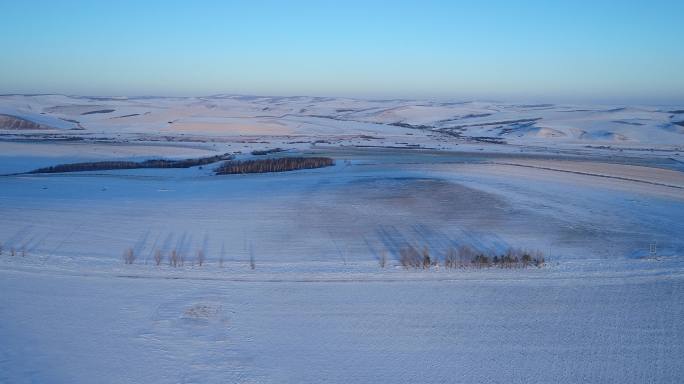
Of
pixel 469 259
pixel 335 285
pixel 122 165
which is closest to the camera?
pixel 335 285

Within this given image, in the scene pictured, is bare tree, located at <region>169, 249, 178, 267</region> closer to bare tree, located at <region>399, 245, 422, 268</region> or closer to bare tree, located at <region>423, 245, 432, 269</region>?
bare tree, located at <region>399, 245, 422, 268</region>

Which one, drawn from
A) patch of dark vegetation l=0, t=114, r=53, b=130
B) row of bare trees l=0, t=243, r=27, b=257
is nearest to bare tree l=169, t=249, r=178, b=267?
row of bare trees l=0, t=243, r=27, b=257

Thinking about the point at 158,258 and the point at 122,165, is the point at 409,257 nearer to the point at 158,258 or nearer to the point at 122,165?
the point at 158,258

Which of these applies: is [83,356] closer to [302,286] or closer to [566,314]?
[302,286]

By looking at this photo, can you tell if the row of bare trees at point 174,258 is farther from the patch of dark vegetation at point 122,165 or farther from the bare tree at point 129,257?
the patch of dark vegetation at point 122,165

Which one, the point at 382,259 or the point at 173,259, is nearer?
the point at 173,259

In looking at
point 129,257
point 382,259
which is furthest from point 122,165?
point 382,259

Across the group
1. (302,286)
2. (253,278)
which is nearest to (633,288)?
(302,286)

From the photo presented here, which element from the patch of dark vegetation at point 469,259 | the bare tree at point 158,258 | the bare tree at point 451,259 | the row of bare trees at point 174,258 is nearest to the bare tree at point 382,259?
the patch of dark vegetation at point 469,259
